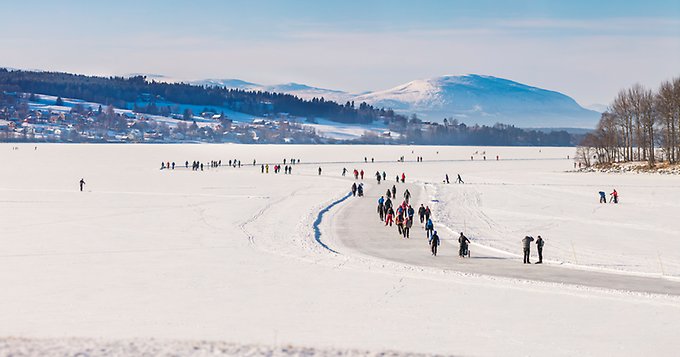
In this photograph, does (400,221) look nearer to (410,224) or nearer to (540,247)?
(410,224)

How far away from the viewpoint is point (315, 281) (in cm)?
2228

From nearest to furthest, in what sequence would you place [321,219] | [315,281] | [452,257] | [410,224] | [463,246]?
[315,281]
[463,246]
[452,257]
[410,224]
[321,219]

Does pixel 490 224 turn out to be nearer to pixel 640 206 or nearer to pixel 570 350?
pixel 640 206

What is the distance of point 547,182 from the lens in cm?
7081

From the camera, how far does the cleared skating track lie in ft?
73.9

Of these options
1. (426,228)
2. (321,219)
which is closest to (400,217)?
(426,228)

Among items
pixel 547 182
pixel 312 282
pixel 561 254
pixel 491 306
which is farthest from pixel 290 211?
pixel 547 182

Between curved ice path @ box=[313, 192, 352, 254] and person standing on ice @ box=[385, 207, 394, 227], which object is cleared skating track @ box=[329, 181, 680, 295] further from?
curved ice path @ box=[313, 192, 352, 254]

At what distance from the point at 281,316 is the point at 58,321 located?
4.66m

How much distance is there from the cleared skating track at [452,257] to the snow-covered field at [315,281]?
241 millimetres

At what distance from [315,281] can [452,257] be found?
6.69m

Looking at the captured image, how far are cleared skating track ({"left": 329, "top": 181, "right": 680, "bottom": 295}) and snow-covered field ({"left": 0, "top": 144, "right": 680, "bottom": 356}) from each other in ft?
0.79

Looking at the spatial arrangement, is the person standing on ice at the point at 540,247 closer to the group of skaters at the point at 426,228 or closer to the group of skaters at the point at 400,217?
the group of skaters at the point at 426,228

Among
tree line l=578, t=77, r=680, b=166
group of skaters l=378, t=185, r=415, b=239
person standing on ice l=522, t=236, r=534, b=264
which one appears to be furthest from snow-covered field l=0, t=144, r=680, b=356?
tree line l=578, t=77, r=680, b=166
